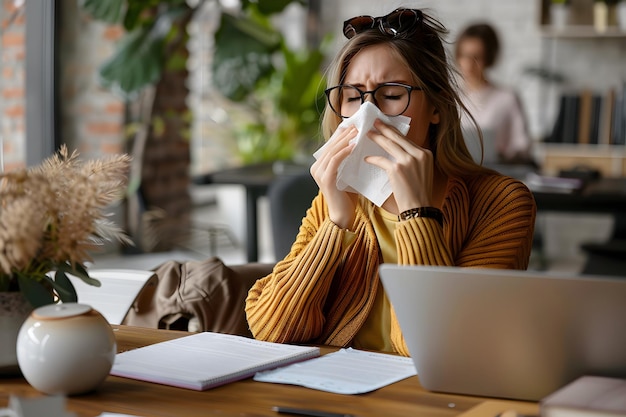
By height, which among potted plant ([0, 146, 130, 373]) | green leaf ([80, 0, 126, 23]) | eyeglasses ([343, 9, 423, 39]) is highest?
green leaf ([80, 0, 126, 23])

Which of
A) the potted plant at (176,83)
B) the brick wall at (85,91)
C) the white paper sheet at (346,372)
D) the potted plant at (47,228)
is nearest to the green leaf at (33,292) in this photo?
the potted plant at (47,228)

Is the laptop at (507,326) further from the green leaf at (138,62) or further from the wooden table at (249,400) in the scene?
the green leaf at (138,62)

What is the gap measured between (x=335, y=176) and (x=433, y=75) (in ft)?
0.96

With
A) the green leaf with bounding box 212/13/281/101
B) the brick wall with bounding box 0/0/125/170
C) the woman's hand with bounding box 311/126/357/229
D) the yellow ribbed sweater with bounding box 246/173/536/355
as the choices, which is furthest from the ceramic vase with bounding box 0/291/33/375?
the brick wall with bounding box 0/0/125/170

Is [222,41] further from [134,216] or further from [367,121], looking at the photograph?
[367,121]

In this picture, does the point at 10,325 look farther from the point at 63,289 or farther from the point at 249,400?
the point at 249,400

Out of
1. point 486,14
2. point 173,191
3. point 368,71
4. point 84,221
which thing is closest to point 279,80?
point 173,191

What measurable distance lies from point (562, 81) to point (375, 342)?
475cm

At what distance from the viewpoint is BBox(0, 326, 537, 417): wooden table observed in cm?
116

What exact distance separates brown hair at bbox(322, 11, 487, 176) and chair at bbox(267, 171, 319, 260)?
1128mm

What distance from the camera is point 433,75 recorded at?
1.80 m

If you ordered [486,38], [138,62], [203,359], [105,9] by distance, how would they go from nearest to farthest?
[203,359]
[105,9]
[138,62]
[486,38]

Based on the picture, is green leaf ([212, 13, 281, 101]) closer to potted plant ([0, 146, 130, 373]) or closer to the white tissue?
the white tissue

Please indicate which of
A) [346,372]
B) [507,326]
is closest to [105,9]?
[346,372]
